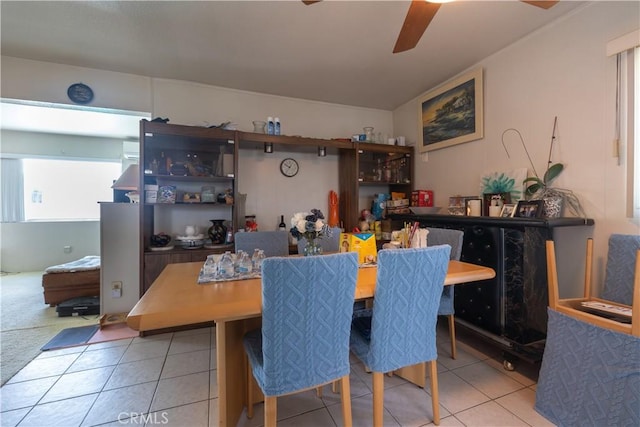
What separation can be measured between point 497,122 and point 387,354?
2.39m

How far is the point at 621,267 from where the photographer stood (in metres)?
1.58

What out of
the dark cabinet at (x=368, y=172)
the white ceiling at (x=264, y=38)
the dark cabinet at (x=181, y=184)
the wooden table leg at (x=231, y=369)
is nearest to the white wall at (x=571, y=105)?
the white ceiling at (x=264, y=38)

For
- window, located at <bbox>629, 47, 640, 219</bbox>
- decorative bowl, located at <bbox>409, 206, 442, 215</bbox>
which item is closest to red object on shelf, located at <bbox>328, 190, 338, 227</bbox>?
decorative bowl, located at <bbox>409, 206, 442, 215</bbox>

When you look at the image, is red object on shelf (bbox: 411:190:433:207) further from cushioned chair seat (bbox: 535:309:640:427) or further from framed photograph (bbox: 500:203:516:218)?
cushioned chair seat (bbox: 535:309:640:427)

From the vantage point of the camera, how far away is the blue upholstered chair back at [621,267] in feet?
5.04

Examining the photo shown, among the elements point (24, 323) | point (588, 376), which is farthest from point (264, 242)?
point (24, 323)

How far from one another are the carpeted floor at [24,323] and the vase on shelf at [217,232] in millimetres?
1438

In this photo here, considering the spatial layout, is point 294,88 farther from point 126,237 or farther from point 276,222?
point 126,237

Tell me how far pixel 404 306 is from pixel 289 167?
257 centimetres

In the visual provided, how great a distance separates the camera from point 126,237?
8.97ft

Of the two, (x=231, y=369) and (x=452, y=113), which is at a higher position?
(x=452, y=113)

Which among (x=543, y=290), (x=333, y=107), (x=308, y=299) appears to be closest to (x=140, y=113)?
(x=333, y=107)

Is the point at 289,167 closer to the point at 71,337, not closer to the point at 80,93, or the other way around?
the point at 80,93

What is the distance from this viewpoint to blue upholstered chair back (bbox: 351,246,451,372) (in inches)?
47.8
